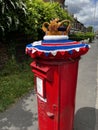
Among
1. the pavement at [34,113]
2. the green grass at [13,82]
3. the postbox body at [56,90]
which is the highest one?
the postbox body at [56,90]

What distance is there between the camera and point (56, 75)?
2.96 metres

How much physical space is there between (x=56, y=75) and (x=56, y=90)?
217 mm

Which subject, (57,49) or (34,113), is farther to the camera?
(34,113)

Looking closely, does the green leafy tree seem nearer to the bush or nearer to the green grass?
the bush

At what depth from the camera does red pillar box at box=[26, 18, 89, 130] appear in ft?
9.30

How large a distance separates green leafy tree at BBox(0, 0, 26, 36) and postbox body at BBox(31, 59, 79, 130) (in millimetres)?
3944

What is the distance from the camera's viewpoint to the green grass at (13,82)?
5.31 metres

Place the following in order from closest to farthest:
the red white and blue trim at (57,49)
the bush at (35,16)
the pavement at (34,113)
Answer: the red white and blue trim at (57,49) < the pavement at (34,113) < the bush at (35,16)

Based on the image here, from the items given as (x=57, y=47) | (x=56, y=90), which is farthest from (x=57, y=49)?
(x=56, y=90)

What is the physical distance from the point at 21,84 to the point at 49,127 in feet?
10.3

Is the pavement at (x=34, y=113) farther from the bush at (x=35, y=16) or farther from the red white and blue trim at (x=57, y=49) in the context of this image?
the bush at (x=35, y=16)

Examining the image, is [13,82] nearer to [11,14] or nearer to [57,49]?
[11,14]

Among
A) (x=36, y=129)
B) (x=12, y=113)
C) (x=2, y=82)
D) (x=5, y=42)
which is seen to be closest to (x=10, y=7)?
(x=5, y=42)

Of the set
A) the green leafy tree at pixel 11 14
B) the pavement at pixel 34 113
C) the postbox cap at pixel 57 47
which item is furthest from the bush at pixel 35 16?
the postbox cap at pixel 57 47
